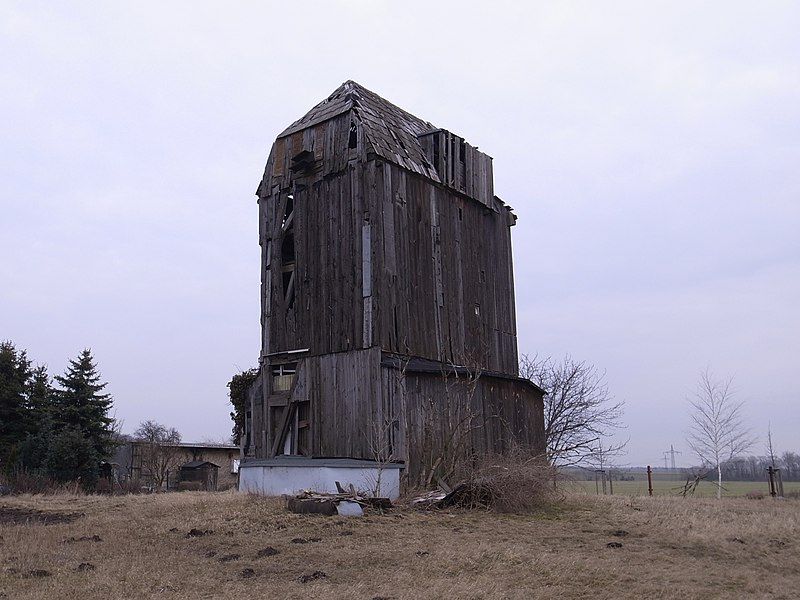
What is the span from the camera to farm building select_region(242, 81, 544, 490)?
23188mm

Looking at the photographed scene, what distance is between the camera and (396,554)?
42.9 ft

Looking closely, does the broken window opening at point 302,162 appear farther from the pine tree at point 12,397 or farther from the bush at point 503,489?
the pine tree at point 12,397

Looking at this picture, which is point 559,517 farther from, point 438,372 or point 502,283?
point 502,283

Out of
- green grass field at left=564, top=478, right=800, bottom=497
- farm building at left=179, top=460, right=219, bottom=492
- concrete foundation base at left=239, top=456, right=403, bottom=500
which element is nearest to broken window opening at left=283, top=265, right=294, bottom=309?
concrete foundation base at left=239, top=456, right=403, bottom=500

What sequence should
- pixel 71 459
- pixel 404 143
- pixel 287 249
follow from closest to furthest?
pixel 404 143
pixel 287 249
pixel 71 459

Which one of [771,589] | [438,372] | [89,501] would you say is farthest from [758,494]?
[89,501]

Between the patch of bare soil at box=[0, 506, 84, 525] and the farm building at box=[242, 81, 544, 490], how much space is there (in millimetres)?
5684

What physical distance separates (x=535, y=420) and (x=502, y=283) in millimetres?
5300

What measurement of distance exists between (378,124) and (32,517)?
15983mm

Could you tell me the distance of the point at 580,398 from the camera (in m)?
46.5

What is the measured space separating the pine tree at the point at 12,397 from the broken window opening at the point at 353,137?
2720 cm

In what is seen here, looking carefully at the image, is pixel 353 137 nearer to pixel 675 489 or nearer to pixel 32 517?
pixel 32 517

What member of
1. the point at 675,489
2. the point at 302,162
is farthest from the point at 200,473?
the point at 675,489

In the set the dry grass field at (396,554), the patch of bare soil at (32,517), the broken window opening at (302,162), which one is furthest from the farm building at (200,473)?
the dry grass field at (396,554)
